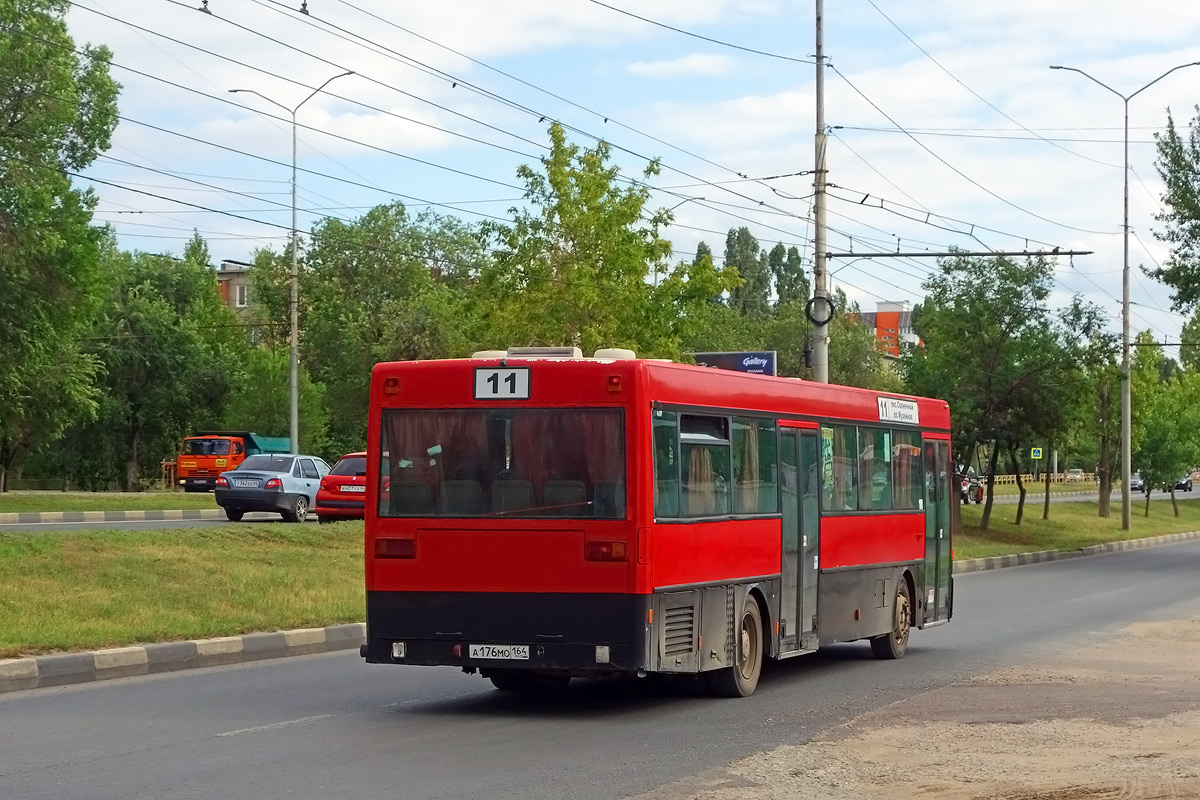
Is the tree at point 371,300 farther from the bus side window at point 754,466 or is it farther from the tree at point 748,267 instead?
the bus side window at point 754,466

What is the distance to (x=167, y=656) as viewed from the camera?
1484 cm

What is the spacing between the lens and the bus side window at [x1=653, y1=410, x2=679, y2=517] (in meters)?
11.9

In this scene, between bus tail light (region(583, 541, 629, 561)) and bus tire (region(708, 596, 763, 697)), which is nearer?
bus tail light (region(583, 541, 629, 561))

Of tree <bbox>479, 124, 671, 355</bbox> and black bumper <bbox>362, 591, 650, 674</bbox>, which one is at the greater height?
tree <bbox>479, 124, 671, 355</bbox>

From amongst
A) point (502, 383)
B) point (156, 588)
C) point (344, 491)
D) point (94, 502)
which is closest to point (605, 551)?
point (502, 383)

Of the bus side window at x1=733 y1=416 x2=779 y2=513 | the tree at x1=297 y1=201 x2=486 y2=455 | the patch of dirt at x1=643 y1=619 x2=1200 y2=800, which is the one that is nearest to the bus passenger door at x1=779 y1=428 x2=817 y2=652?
the bus side window at x1=733 y1=416 x2=779 y2=513

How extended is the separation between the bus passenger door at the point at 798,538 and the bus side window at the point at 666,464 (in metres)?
2.16

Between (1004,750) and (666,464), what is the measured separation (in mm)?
3201

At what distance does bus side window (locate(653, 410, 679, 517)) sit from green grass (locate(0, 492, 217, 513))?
2731 cm

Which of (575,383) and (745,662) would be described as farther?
(745,662)

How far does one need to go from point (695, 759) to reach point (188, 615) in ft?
28.0

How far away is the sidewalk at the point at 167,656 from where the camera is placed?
43.9ft

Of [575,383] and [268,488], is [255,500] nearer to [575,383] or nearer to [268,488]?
[268,488]

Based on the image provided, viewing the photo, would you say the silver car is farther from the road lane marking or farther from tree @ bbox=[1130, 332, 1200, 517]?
tree @ bbox=[1130, 332, 1200, 517]
